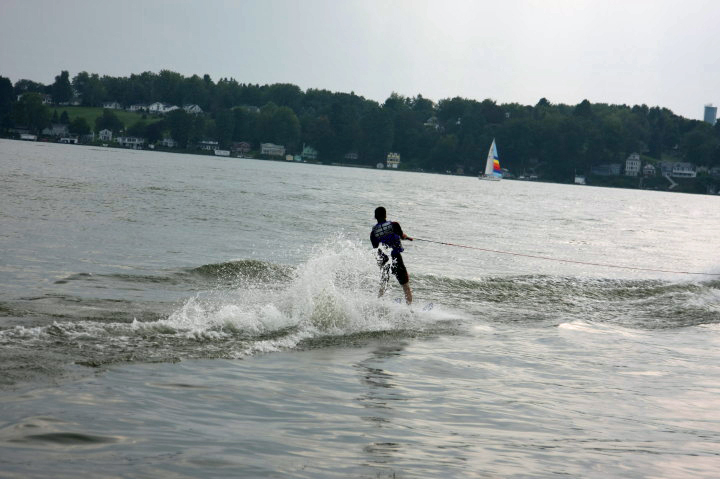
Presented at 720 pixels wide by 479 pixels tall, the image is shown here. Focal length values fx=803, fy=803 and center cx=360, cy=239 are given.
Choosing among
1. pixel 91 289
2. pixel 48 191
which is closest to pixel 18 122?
pixel 48 191

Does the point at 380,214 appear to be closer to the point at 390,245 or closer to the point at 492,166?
the point at 390,245

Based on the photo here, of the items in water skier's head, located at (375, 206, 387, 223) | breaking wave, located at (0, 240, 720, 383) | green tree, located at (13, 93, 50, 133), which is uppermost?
green tree, located at (13, 93, 50, 133)

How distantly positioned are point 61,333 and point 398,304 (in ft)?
22.1

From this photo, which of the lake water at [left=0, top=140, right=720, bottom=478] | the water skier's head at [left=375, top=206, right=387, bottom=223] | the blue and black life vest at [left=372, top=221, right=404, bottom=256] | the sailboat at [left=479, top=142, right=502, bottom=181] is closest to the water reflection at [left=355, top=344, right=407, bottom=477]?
the lake water at [left=0, top=140, right=720, bottom=478]

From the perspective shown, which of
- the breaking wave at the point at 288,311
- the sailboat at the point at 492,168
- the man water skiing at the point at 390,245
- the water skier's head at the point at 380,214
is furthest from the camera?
the sailboat at the point at 492,168

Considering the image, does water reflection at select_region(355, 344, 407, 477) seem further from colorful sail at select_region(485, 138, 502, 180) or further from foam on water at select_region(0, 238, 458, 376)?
colorful sail at select_region(485, 138, 502, 180)

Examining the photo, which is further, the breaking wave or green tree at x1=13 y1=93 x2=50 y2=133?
green tree at x1=13 y1=93 x2=50 y2=133

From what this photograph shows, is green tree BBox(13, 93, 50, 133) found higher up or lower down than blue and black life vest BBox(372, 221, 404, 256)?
higher up

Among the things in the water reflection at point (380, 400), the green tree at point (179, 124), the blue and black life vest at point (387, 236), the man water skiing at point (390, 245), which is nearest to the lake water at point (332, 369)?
the water reflection at point (380, 400)

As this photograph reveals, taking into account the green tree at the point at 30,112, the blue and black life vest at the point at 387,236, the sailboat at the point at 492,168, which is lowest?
the blue and black life vest at the point at 387,236

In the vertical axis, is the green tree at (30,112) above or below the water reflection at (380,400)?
above

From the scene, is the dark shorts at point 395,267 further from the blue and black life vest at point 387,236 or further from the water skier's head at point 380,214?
the water skier's head at point 380,214

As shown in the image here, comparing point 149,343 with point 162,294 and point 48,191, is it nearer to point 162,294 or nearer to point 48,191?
point 162,294

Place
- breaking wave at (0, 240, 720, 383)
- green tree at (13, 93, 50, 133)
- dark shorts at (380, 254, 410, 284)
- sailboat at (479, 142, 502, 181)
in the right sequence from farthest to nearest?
green tree at (13, 93, 50, 133) → sailboat at (479, 142, 502, 181) → dark shorts at (380, 254, 410, 284) → breaking wave at (0, 240, 720, 383)
